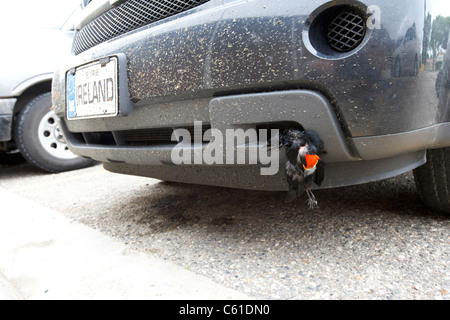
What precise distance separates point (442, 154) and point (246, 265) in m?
0.99

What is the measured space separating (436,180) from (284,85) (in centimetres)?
90

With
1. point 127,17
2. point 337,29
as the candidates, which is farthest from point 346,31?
point 127,17

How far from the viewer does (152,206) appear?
6.78 feet

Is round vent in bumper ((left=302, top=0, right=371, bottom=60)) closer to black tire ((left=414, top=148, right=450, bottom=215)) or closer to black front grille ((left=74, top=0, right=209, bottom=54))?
black front grille ((left=74, top=0, right=209, bottom=54))

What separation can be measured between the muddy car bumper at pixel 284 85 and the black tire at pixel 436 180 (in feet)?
0.85

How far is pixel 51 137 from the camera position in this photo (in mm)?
3410

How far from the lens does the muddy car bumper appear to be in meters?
1.00

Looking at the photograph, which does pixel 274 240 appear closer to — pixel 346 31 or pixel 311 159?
pixel 311 159

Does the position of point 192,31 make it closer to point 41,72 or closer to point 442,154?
point 442,154
